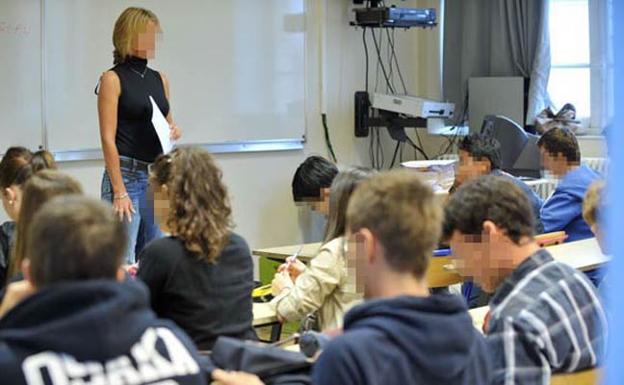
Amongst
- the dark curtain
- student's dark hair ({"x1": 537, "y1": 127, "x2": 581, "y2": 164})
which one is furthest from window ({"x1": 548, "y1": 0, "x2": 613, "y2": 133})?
student's dark hair ({"x1": 537, "y1": 127, "x2": 581, "y2": 164})

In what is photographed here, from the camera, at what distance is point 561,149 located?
4730 millimetres

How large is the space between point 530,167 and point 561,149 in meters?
1.93

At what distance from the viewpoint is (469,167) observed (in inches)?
187

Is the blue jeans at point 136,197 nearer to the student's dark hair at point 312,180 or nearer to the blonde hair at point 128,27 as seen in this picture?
the blonde hair at point 128,27

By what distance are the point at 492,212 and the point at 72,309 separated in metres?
1.04

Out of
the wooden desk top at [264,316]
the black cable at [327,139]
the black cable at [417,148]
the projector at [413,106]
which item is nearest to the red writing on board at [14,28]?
the black cable at [327,139]

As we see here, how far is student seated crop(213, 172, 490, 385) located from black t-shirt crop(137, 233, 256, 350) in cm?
84

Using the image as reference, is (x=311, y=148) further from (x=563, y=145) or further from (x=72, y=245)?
(x=72, y=245)

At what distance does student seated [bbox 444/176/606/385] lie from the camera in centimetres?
198

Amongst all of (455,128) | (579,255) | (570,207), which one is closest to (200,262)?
(579,255)

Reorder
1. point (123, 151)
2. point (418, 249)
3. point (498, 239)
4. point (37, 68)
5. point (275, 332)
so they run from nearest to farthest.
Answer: point (418, 249), point (498, 239), point (275, 332), point (123, 151), point (37, 68)

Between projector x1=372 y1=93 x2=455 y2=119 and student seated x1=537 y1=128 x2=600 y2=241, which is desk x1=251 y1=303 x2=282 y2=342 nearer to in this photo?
student seated x1=537 y1=128 x2=600 y2=241

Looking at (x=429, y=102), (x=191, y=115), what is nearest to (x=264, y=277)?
(x=191, y=115)

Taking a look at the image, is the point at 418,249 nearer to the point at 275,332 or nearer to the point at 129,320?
the point at 129,320
